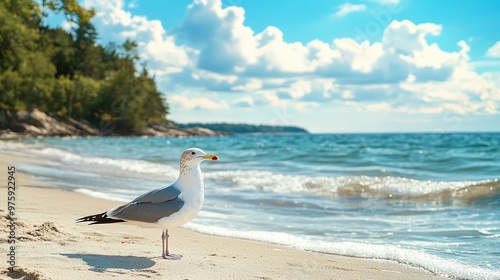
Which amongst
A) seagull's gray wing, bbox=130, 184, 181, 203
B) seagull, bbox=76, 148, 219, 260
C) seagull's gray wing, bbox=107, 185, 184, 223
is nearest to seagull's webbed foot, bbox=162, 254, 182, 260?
seagull, bbox=76, 148, 219, 260

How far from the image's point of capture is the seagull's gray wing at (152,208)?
4562 mm

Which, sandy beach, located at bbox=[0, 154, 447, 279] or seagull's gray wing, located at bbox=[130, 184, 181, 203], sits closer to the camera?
sandy beach, located at bbox=[0, 154, 447, 279]

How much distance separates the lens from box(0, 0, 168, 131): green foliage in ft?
176

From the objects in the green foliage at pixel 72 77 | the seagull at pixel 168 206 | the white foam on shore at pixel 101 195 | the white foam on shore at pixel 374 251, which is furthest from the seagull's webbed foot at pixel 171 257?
the green foliage at pixel 72 77

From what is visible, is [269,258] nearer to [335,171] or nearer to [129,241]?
[129,241]

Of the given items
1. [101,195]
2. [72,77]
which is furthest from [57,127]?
[101,195]

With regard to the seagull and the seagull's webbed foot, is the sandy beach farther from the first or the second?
the seagull

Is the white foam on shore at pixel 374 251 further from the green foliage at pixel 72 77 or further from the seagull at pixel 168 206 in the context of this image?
the green foliage at pixel 72 77

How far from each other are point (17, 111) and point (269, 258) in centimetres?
5790

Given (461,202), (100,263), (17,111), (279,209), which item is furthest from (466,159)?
(17,111)

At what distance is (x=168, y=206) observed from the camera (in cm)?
458

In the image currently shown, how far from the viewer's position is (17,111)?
57.7 m

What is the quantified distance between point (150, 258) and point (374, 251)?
95.3 inches

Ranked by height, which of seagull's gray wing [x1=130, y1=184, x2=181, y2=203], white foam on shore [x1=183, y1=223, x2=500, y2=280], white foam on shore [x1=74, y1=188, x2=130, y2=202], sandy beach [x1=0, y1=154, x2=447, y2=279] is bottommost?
white foam on shore [x1=183, y1=223, x2=500, y2=280]
